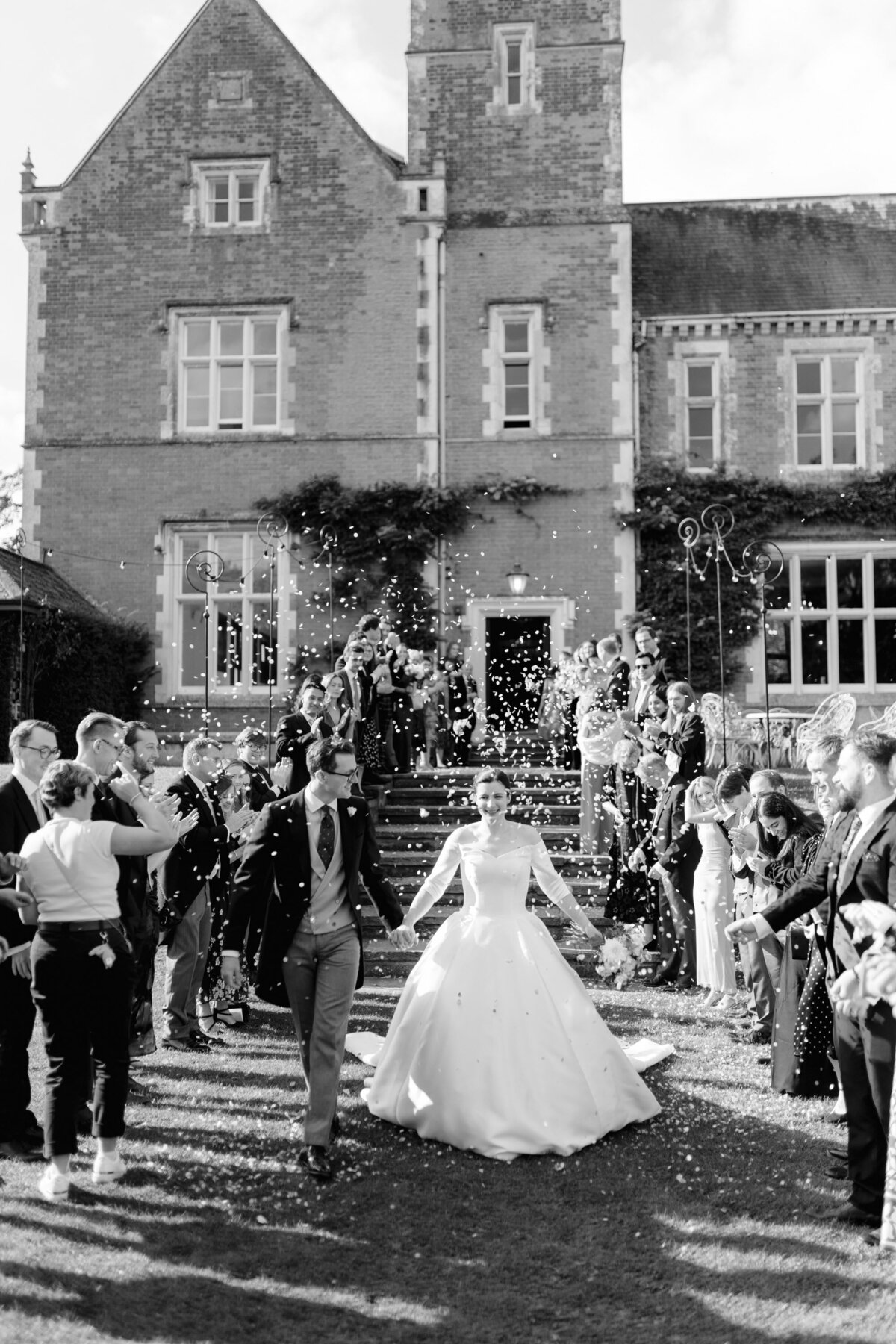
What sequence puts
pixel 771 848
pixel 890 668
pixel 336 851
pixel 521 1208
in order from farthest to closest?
1. pixel 890 668
2. pixel 771 848
3. pixel 336 851
4. pixel 521 1208

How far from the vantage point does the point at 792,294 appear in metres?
19.6

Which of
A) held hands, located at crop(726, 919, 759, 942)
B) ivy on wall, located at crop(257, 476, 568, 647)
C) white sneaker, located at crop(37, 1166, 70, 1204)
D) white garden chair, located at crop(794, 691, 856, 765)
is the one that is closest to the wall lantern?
ivy on wall, located at crop(257, 476, 568, 647)

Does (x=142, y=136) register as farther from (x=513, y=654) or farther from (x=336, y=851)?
(x=336, y=851)

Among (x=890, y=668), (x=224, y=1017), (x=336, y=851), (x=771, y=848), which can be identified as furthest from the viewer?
(x=890, y=668)

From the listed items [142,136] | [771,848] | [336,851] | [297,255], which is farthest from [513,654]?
[336,851]

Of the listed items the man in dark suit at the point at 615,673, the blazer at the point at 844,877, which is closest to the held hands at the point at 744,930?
the blazer at the point at 844,877

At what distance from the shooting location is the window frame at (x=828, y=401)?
62.7 ft

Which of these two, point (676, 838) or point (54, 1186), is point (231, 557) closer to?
point (676, 838)

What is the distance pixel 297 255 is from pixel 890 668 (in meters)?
11.7

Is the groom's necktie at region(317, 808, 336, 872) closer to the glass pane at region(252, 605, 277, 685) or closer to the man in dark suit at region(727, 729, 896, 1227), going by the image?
the man in dark suit at region(727, 729, 896, 1227)

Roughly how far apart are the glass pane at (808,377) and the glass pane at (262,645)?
30.7 ft

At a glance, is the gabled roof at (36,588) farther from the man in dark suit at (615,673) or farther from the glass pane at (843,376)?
the glass pane at (843,376)

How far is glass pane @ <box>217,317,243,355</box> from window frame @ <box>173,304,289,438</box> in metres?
0.04

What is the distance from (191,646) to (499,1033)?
14223 mm
